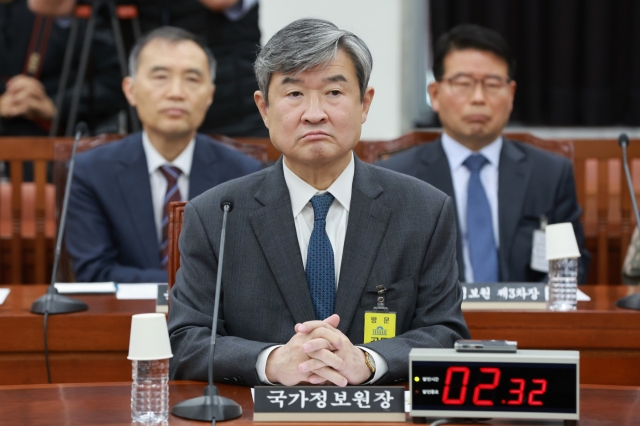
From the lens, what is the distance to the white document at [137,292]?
2766 millimetres

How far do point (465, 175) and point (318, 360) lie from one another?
1.90m

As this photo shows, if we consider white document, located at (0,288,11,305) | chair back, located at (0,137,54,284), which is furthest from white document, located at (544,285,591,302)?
chair back, located at (0,137,54,284)

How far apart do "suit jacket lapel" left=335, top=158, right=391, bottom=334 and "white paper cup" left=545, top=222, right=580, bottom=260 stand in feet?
2.49

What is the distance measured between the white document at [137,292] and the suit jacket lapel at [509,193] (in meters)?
1.19

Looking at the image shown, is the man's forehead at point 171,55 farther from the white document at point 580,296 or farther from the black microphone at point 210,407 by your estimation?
the black microphone at point 210,407

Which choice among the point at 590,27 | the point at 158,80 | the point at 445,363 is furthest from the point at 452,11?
the point at 445,363

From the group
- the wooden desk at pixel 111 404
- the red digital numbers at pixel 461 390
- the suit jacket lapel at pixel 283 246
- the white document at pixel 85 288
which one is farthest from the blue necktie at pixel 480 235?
the red digital numbers at pixel 461 390

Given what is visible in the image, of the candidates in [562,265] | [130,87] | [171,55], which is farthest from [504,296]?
[130,87]

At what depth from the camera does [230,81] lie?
451 cm

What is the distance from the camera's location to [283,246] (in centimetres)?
198

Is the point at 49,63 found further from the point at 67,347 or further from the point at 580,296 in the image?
the point at 580,296

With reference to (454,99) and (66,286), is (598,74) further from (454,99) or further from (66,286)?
(66,286)

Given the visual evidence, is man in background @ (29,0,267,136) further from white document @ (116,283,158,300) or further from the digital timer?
the digital timer

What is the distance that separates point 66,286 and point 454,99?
5.10ft
